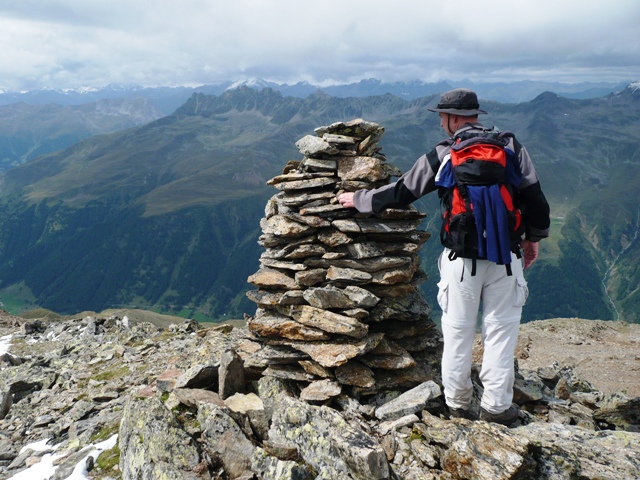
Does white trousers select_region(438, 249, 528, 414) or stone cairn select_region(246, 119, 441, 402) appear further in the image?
stone cairn select_region(246, 119, 441, 402)

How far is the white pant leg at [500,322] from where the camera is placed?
947 centimetres

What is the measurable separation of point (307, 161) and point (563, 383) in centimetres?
1162

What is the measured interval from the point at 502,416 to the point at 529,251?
4066mm

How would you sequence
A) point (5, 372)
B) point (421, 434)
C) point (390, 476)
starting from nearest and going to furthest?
point (390, 476)
point (421, 434)
point (5, 372)

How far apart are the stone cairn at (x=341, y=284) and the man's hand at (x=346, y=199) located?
374mm

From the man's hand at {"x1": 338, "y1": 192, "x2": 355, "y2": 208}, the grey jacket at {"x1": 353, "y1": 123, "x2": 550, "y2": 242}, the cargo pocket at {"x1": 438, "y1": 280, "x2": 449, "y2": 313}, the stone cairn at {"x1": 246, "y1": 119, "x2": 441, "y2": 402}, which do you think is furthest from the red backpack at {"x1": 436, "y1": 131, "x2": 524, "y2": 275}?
the stone cairn at {"x1": 246, "y1": 119, "x2": 441, "y2": 402}

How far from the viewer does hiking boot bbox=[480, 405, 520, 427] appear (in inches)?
406

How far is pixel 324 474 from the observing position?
9.16 metres

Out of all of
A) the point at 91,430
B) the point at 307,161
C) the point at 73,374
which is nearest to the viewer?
the point at 307,161

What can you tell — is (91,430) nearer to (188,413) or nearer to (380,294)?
(188,413)

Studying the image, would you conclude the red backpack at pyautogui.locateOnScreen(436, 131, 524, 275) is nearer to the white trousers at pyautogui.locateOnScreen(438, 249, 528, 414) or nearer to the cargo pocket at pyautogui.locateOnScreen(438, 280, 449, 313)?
the white trousers at pyautogui.locateOnScreen(438, 249, 528, 414)

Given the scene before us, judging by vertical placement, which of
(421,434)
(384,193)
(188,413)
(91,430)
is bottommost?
(91,430)

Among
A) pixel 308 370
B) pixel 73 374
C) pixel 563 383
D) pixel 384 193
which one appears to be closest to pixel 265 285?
pixel 308 370

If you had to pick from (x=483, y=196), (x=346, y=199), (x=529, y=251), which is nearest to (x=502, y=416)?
(x=529, y=251)
